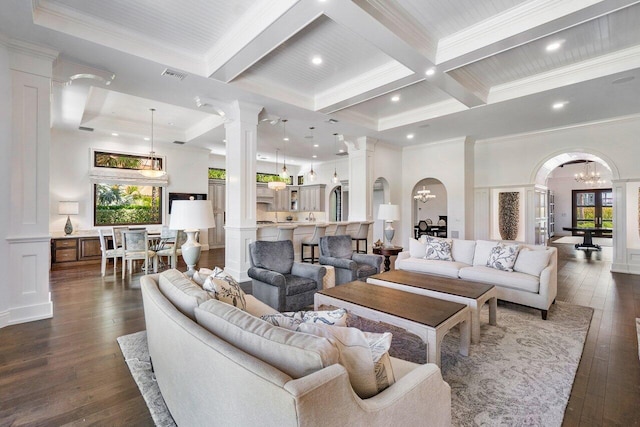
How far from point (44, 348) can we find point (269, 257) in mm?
2263

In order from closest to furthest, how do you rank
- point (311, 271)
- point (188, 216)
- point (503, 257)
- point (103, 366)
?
point (103, 366) → point (188, 216) → point (311, 271) → point (503, 257)

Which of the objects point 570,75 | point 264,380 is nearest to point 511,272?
point 570,75

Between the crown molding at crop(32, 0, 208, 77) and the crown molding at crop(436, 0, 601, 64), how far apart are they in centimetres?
324

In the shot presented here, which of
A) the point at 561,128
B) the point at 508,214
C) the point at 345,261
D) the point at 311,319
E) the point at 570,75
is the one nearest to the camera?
the point at 311,319

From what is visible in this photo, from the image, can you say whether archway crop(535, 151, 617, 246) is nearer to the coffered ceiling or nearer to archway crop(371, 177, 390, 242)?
archway crop(371, 177, 390, 242)

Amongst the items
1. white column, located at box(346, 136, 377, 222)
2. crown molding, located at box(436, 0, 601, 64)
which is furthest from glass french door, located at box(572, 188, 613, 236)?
crown molding, located at box(436, 0, 601, 64)

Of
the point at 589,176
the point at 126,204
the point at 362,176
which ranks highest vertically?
the point at 589,176

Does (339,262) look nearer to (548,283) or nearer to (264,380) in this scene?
(548,283)

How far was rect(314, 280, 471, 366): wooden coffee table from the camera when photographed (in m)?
2.24

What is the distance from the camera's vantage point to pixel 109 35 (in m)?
3.35

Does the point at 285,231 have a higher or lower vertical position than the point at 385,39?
lower

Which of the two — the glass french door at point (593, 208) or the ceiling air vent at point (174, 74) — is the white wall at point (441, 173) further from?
the glass french door at point (593, 208)

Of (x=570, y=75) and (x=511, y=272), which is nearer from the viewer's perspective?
(x=511, y=272)

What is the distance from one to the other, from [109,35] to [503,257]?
5516 mm
